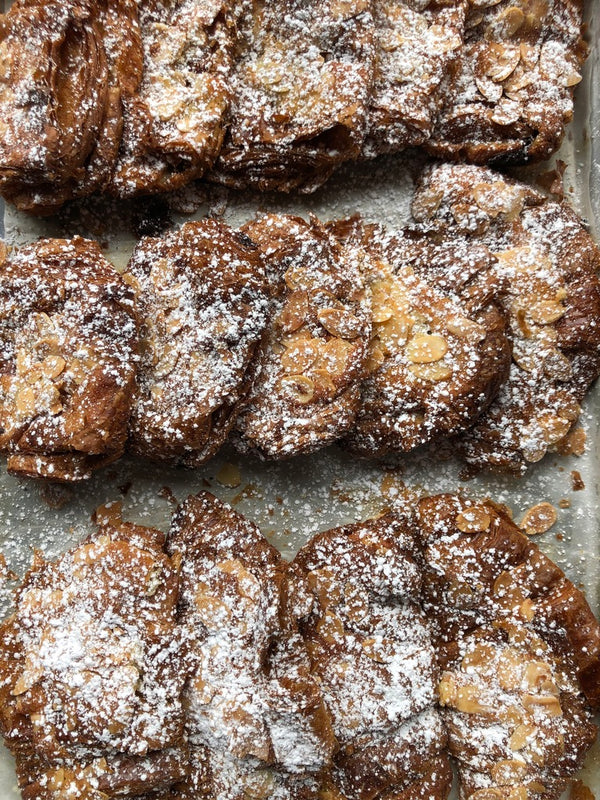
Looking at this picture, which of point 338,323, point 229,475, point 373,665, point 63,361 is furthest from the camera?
point 229,475

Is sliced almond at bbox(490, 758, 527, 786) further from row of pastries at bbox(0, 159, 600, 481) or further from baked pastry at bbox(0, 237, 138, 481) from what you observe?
baked pastry at bbox(0, 237, 138, 481)

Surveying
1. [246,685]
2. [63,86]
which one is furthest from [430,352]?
[63,86]

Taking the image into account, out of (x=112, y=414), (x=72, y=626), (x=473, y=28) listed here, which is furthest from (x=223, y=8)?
(x=72, y=626)

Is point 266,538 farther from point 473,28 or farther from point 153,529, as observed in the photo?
point 473,28

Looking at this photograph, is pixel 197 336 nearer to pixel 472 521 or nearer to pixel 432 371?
pixel 432 371

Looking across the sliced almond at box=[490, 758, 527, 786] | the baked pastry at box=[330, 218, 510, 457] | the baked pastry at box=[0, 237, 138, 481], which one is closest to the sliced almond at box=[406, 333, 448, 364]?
the baked pastry at box=[330, 218, 510, 457]

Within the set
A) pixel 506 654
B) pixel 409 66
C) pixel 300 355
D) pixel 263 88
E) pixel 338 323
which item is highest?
pixel 409 66

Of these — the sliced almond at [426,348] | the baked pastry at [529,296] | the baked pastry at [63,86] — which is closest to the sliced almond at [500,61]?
the baked pastry at [529,296]
